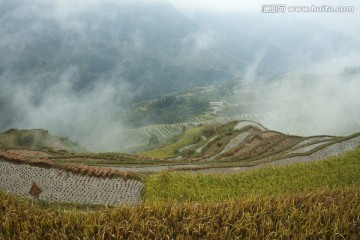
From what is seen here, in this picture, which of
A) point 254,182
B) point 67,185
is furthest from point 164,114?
point 254,182

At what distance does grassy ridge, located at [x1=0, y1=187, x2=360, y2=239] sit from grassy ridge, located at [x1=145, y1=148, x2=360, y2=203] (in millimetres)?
7298

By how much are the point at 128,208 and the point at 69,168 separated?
13563 mm

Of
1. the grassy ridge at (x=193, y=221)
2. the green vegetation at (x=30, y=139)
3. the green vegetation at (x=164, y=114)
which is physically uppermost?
the green vegetation at (x=164, y=114)

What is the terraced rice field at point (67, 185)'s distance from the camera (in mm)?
17469

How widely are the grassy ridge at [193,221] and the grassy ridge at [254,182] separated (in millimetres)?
7298

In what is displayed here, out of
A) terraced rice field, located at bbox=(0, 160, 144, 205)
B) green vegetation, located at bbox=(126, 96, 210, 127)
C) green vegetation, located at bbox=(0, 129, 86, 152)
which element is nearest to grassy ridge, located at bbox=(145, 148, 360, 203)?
terraced rice field, located at bbox=(0, 160, 144, 205)

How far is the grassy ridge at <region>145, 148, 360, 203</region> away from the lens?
55.3 feet

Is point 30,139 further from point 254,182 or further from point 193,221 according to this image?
point 193,221

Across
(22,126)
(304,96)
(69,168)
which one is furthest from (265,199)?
(22,126)

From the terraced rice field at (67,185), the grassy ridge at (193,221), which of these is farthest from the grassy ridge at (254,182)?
the grassy ridge at (193,221)

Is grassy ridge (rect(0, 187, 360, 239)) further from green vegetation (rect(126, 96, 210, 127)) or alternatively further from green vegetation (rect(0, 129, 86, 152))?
green vegetation (rect(126, 96, 210, 127))

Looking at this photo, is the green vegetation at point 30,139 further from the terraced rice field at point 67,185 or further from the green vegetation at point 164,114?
the green vegetation at point 164,114

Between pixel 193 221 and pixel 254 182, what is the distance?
36.5 feet

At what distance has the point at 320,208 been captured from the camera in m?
8.90
